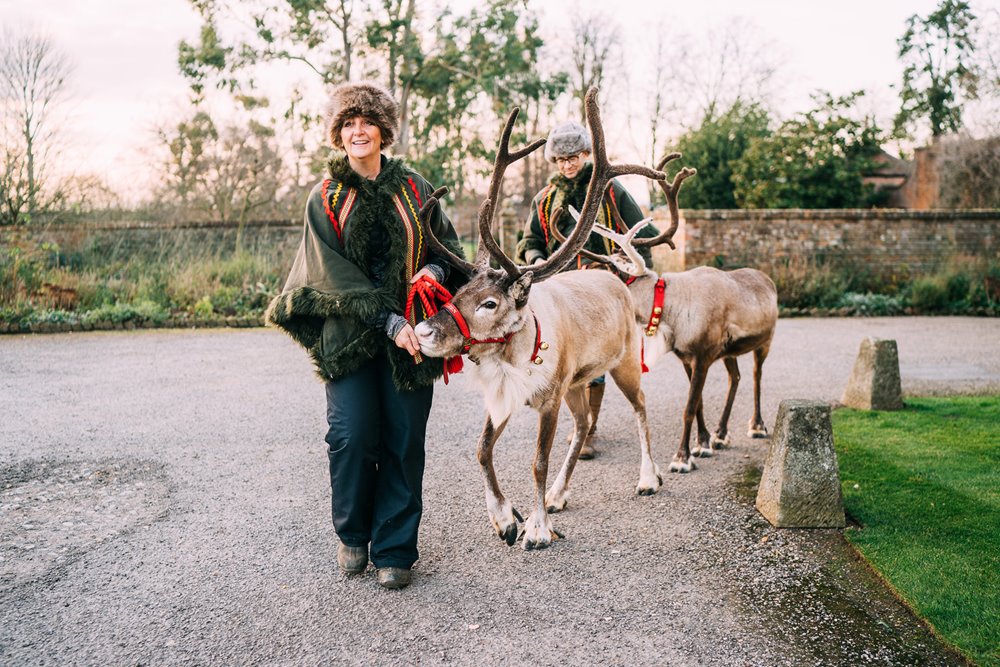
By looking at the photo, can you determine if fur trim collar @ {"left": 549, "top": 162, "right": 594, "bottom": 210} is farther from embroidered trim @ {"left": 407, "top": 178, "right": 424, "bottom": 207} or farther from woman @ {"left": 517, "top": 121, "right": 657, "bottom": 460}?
embroidered trim @ {"left": 407, "top": 178, "right": 424, "bottom": 207}

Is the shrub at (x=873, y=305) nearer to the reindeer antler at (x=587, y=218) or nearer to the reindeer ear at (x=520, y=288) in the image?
the reindeer antler at (x=587, y=218)

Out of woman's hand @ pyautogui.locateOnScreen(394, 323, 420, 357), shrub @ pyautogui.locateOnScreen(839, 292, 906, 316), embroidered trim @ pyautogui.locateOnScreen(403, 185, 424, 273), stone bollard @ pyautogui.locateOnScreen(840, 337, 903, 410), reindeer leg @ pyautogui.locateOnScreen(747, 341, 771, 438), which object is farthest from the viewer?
shrub @ pyautogui.locateOnScreen(839, 292, 906, 316)

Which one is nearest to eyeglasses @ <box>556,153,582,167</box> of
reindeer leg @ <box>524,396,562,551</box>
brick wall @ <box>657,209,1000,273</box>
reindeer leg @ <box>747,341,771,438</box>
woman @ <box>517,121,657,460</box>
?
woman @ <box>517,121,657,460</box>

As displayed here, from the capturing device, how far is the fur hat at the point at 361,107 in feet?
12.9

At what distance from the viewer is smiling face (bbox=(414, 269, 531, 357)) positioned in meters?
3.98

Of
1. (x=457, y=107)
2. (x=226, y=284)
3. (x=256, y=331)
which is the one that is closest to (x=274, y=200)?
(x=457, y=107)

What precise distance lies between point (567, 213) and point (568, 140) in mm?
619

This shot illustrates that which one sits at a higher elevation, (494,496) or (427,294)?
(427,294)

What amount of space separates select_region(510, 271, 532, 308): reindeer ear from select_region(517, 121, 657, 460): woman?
6.43 ft

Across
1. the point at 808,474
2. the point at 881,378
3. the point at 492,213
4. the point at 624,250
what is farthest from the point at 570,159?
the point at 881,378

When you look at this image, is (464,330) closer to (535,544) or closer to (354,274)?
(354,274)

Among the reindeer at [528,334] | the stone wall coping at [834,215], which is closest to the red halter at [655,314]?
the reindeer at [528,334]

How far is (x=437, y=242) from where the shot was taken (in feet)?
13.6

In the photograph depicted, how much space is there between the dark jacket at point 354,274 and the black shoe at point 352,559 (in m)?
0.95
